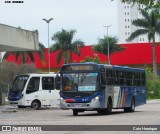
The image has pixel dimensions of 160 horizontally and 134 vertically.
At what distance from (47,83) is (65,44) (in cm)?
5525

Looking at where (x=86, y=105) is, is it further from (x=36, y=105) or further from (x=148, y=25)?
(x=148, y=25)

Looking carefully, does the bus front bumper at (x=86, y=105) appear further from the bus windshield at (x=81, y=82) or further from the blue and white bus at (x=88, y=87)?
the bus windshield at (x=81, y=82)

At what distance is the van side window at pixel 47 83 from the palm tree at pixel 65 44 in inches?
2148

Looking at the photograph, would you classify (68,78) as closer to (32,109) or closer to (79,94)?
(79,94)

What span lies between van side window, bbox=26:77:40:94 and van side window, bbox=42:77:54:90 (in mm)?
434

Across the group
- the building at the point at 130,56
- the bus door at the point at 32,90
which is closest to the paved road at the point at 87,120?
the bus door at the point at 32,90

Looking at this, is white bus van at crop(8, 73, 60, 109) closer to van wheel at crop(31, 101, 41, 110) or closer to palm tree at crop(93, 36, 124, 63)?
van wheel at crop(31, 101, 41, 110)

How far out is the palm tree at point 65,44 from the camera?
9612 cm

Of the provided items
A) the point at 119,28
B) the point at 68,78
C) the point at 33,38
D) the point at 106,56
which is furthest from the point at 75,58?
the point at 119,28

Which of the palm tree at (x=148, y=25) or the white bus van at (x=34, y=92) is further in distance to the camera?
the palm tree at (x=148, y=25)

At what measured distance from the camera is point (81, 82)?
29828mm

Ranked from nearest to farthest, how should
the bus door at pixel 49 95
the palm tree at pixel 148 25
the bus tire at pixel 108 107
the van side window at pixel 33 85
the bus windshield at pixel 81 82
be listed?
the bus windshield at pixel 81 82 → the bus tire at pixel 108 107 → the van side window at pixel 33 85 → the bus door at pixel 49 95 → the palm tree at pixel 148 25

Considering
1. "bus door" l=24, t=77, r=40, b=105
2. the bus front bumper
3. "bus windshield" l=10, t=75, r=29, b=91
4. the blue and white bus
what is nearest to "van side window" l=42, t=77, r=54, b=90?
"bus door" l=24, t=77, r=40, b=105

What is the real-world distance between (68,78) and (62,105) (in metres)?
1.45
